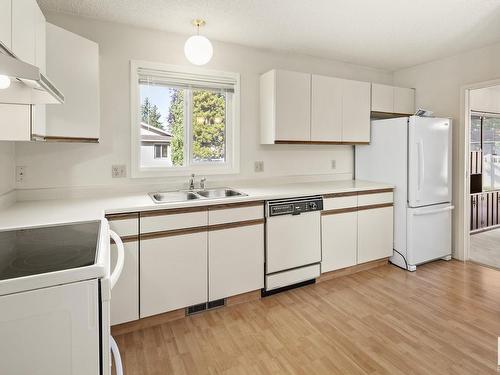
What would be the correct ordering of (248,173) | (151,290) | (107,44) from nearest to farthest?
(151,290)
(107,44)
(248,173)

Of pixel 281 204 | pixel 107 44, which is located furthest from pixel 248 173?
pixel 107 44

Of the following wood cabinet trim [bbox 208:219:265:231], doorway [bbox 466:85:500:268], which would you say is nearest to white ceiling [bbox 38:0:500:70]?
wood cabinet trim [bbox 208:219:265:231]

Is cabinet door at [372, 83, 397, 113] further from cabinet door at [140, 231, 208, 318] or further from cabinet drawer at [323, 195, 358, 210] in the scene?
cabinet door at [140, 231, 208, 318]

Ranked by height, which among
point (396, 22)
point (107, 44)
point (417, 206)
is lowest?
point (417, 206)

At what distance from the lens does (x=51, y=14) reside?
7.63 feet

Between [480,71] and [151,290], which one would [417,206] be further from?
[151,290]

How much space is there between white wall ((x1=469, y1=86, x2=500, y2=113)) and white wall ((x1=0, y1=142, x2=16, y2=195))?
5565 mm

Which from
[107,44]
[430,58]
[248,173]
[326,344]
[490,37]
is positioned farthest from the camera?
[430,58]

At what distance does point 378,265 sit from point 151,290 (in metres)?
2.46

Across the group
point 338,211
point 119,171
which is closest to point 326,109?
point 338,211

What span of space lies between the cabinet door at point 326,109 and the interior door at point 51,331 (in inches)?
105

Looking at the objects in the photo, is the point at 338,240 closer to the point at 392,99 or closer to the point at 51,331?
the point at 392,99

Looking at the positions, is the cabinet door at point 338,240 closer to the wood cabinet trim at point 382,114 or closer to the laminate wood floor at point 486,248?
the wood cabinet trim at point 382,114

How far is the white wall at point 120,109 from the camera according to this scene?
2.36 m
